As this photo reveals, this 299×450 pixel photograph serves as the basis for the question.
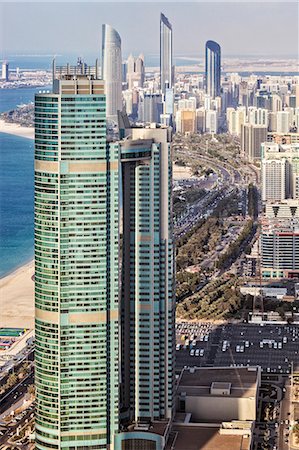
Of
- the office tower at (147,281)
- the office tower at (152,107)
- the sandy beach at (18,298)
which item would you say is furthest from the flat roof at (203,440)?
the office tower at (152,107)

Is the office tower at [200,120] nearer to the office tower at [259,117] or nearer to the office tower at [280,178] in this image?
the office tower at [259,117]

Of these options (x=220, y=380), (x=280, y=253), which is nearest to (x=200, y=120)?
(x=280, y=253)

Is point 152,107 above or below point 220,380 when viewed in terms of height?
above

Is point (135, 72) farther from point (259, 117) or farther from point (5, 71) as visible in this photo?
point (5, 71)

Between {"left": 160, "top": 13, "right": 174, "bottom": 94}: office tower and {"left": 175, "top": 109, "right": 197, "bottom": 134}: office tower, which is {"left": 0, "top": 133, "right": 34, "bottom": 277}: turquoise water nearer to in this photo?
{"left": 160, "top": 13, "right": 174, "bottom": 94}: office tower

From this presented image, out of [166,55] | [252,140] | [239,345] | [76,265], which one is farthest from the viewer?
[166,55]

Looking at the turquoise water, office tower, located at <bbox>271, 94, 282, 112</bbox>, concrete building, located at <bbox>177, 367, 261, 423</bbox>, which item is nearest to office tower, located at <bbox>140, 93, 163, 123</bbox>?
the turquoise water
